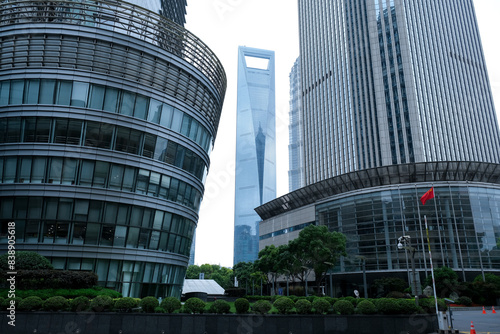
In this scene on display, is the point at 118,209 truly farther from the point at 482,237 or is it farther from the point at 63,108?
the point at 482,237

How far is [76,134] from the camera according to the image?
34062 millimetres

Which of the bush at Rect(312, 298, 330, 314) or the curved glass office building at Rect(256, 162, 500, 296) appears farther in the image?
the curved glass office building at Rect(256, 162, 500, 296)

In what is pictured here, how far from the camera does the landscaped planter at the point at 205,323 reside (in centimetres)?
2125

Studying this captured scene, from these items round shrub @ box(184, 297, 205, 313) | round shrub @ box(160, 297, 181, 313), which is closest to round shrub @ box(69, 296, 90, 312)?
round shrub @ box(160, 297, 181, 313)

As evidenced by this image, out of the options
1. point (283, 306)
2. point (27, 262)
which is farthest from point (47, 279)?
point (283, 306)

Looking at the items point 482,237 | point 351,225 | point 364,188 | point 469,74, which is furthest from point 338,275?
point 469,74

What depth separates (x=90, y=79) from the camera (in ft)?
115

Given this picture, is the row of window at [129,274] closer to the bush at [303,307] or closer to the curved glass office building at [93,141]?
the curved glass office building at [93,141]

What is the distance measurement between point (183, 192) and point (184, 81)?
11597 mm

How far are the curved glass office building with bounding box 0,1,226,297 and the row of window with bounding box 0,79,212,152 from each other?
90mm

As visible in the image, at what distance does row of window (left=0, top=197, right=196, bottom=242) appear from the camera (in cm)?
3241

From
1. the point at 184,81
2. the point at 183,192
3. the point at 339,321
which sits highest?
the point at 184,81

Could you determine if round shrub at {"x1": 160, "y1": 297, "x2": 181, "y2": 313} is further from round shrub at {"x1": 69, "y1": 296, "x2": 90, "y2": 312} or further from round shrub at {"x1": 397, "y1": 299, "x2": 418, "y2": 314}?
round shrub at {"x1": 397, "y1": 299, "x2": 418, "y2": 314}

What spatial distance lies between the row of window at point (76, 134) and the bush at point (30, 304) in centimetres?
1554
